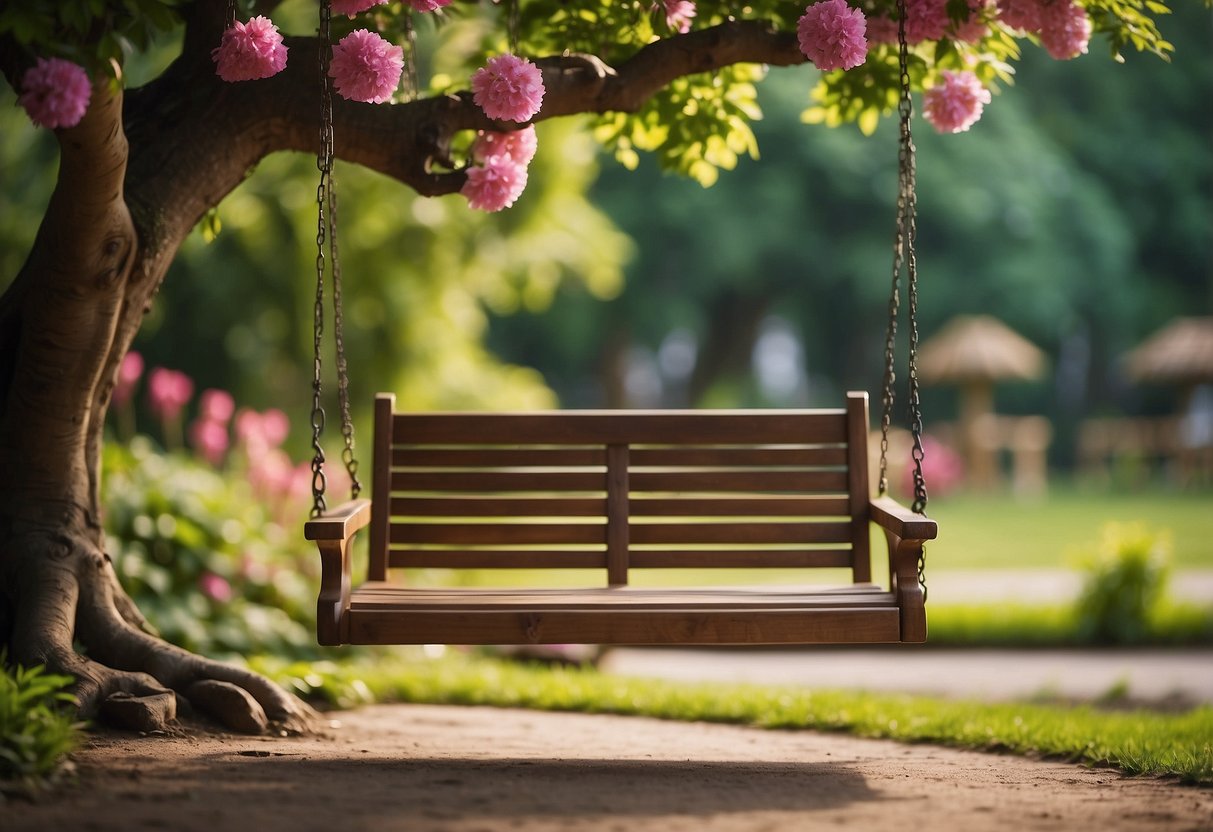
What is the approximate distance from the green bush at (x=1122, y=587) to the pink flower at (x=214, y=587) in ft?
16.1

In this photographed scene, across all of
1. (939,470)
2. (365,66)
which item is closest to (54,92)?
(365,66)

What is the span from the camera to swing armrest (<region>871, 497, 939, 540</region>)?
12.9 ft

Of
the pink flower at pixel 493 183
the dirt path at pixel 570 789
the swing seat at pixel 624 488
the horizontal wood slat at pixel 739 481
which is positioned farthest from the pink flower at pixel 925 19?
the dirt path at pixel 570 789

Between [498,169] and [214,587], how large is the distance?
2.86 m

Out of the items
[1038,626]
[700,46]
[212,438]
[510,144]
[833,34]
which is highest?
[700,46]

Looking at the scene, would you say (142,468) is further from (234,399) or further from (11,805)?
(234,399)

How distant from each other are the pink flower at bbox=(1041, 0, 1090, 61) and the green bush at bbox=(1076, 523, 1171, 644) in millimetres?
4074

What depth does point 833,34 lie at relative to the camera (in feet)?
13.7

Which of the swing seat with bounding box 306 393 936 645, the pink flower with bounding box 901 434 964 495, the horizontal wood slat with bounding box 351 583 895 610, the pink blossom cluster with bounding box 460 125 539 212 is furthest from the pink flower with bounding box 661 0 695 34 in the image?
the pink flower with bounding box 901 434 964 495

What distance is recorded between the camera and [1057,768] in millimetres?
4312

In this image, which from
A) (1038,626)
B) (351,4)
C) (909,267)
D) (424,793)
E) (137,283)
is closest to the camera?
(424,793)

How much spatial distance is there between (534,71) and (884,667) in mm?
4771

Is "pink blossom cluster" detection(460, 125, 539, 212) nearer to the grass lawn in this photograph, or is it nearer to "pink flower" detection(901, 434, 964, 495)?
the grass lawn

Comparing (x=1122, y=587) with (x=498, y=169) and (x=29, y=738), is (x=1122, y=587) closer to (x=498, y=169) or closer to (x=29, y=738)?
(x=498, y=169)
